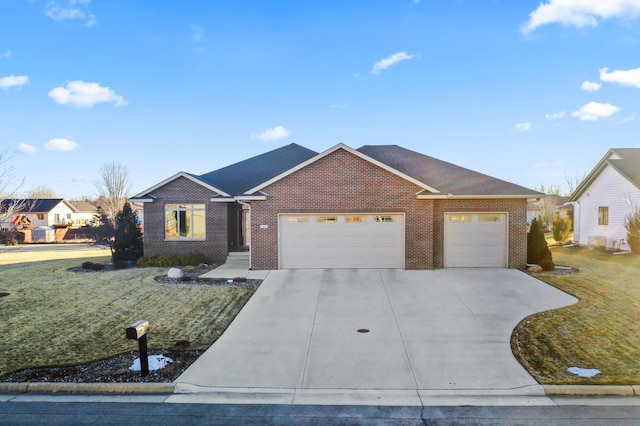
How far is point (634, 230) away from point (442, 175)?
11.1 m

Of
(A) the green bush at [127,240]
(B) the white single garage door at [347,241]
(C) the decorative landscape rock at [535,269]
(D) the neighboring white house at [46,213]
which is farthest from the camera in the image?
(D) the neighboring white house at [46,213]

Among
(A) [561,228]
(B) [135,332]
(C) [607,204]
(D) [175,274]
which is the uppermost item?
(C) [607,204]

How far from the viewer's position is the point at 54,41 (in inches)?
656

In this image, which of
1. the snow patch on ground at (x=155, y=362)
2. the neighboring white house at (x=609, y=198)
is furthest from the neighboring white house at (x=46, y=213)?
the neighboring white house at (x=609, y=198)

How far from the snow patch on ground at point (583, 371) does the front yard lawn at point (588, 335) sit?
0.31 feet

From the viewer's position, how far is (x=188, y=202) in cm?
1978

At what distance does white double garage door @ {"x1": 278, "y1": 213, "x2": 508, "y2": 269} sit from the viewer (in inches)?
649

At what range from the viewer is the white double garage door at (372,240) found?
16484 mm

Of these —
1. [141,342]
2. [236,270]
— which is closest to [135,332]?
[141,342]

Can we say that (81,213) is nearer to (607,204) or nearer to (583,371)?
(607,204)

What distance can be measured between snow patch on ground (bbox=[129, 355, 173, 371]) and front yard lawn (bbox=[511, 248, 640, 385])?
697 cm

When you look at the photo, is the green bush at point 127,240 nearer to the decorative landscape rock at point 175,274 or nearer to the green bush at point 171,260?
the green bush at point 171,260

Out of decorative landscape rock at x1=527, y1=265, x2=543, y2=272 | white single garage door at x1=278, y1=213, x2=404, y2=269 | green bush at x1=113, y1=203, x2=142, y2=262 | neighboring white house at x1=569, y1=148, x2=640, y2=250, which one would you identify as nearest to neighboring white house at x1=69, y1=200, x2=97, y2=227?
green bush at x1=113, y1=203, x2=142, y2=262

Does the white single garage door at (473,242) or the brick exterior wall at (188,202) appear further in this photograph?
the brick exterior wall at (188,202)
